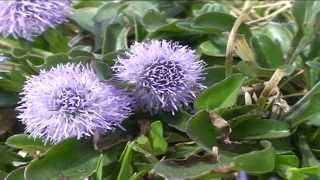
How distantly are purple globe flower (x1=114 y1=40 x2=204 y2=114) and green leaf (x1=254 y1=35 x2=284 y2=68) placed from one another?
17 cm

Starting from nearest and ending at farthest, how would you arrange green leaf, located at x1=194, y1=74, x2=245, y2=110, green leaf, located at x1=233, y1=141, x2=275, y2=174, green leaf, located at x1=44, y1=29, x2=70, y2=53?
green leaf, located at x1=233, y1=141, x2=275, y2=174 → green leaf, located at x1=194, y1=74, x2=245, y2=110 → green leaf, located at x1=44, y1=29, x2=70, y2=53

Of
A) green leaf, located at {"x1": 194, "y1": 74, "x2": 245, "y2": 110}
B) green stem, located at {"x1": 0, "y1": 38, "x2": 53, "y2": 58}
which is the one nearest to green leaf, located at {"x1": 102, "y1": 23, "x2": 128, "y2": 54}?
green stem, located at {"x1": 0, "y1": 38, "x2": 53, "y2": 58}

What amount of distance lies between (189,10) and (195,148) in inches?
18.7

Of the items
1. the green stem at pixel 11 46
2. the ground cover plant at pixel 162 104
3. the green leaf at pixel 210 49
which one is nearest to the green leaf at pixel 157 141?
the ground cover plant at pixel 162 104

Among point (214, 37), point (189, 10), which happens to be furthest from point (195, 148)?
point (189, 10)

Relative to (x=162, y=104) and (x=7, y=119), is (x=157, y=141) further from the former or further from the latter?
(x=7, y=119)

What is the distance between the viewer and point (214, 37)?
3.91ft

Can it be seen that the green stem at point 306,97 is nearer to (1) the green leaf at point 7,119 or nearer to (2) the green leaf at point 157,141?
(2) the green leaf at point 157,141

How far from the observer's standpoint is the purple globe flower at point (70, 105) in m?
0.95

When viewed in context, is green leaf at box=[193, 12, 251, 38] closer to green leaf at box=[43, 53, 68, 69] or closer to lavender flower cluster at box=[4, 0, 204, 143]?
lavender flower cluster at box=[4, 0, 204, 143]

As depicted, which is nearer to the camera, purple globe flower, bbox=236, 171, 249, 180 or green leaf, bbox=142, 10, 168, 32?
purple globe flower, bbox=236, 171, 249, 180

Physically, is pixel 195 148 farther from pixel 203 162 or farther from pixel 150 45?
pixel 150 45

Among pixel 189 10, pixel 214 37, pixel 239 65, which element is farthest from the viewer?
pixel 189 10

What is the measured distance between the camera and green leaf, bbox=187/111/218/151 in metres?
0.95
